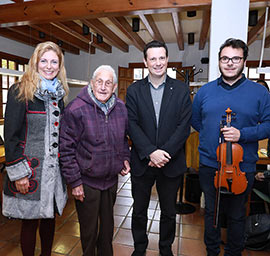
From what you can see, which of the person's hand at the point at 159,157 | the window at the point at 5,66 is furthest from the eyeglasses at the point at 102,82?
the window at the point at 5,66

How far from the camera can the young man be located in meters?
1.63

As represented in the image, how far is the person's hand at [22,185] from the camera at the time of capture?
4.82 ft

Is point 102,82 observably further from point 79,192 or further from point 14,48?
point 14,48

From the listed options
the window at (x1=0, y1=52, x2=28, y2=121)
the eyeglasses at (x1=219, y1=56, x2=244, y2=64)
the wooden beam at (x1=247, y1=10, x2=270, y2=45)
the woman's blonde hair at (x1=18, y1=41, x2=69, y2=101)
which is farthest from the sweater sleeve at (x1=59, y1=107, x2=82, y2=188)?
the window at (x1=0, y1=52, x2=28, y2=121)

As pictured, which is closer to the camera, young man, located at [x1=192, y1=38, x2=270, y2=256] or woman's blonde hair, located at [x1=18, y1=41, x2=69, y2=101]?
woman's blonde hair, located at [x1=18, y1=41, x2=69, y2=101]

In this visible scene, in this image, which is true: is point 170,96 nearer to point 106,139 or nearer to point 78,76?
point 106,139

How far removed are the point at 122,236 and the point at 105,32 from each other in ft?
14.5

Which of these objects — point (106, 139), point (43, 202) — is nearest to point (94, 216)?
point (43, 202)

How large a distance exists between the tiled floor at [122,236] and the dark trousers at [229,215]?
42cm

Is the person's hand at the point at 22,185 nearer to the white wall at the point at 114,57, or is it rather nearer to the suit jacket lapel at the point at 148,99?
the suit jacket lapel at the point at 148,99

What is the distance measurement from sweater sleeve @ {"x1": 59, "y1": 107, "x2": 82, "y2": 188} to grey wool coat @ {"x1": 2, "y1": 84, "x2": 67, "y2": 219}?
64 millimetres

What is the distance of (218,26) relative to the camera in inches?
110

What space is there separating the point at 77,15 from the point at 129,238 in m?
3.00

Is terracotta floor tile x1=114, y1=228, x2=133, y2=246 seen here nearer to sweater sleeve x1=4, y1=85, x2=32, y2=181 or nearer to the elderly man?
the elderly man
